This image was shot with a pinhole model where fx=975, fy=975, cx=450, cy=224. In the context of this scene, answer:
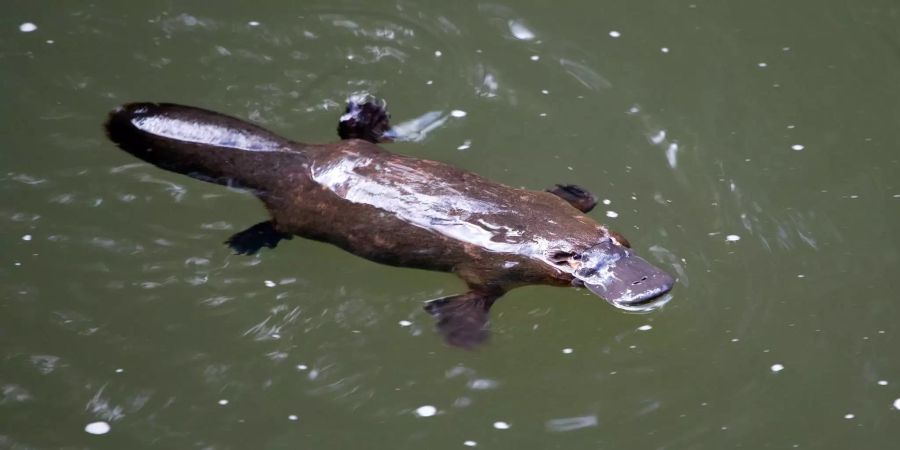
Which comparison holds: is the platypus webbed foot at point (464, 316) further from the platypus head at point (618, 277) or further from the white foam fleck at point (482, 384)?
the platypus head at point (618, 277)

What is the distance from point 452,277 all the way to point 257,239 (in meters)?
0.88

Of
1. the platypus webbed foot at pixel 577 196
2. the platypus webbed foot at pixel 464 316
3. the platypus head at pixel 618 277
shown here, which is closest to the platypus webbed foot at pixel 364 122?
the platypus webbed foot at pixel 577 196

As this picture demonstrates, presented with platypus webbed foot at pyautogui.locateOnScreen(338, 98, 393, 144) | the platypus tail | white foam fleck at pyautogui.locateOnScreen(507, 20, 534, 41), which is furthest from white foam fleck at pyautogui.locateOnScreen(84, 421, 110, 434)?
white foam fleck at pyautogui.locateOnScreen(507, 20, 534, 41)

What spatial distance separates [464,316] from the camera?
390 cm

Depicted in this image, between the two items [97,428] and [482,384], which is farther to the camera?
[482,384]

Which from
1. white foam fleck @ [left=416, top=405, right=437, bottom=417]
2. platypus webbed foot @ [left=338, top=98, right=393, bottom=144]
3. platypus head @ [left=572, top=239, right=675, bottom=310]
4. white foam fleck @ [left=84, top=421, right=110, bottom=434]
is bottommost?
white foam fleck @ [left=84, top=421, right=110, bottom=434]

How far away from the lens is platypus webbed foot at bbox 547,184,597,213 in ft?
14.0

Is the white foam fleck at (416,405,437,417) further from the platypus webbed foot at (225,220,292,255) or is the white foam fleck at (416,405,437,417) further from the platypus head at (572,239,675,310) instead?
the platypus webbed foot at (225,220,292,255)

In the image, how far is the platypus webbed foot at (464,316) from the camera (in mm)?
3848

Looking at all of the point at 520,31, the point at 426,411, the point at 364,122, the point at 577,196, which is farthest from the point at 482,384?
the point at 520,31

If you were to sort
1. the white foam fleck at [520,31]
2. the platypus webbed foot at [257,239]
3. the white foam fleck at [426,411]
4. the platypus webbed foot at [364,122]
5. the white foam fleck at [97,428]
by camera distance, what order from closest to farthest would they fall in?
the white foam fleck at [97,428] < the white foam fleck at [426,411] < the platypus webbed foot at [257,239] < the platypus webbed foot at [364,122] < the white foam fleck at [520,31]

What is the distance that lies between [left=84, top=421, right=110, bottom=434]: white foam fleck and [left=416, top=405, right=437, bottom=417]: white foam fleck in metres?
1.19

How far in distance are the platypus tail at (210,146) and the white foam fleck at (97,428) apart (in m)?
1.13

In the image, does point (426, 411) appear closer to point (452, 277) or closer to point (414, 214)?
point (452, 277)
